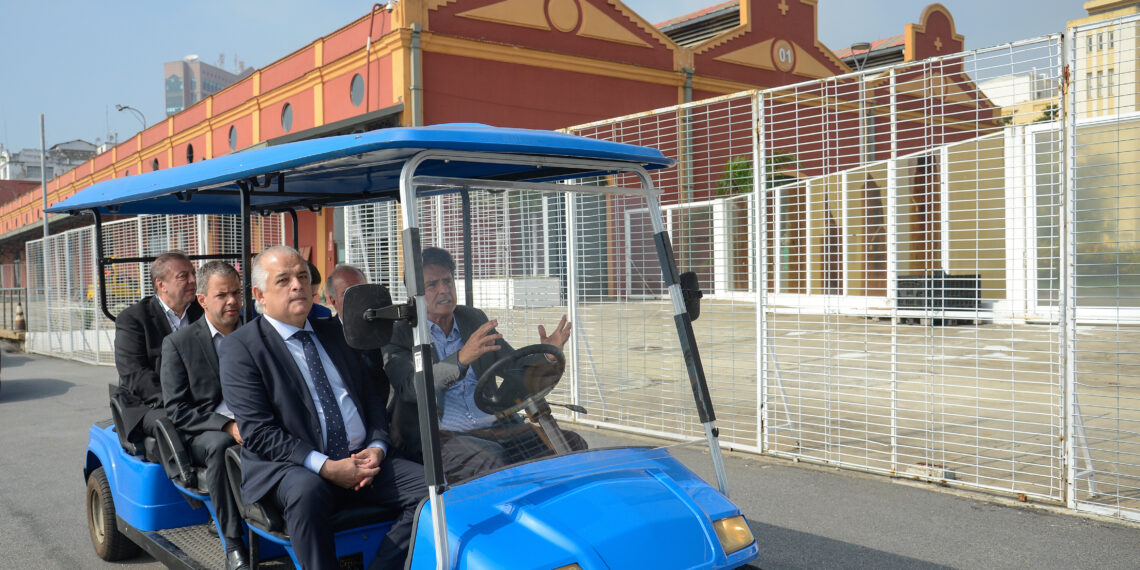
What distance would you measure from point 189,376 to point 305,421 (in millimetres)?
1037

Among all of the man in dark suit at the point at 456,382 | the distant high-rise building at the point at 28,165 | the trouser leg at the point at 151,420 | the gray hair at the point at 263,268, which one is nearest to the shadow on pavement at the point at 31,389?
the trouser leg at the point at 151,420

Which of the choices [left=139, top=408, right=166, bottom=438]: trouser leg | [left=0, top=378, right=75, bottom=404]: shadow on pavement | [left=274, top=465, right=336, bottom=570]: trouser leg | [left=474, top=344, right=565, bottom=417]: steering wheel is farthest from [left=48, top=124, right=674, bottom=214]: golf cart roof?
[left=0, top=378, right=75, bottom=404]: shadow on pavement

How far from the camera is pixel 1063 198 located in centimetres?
465

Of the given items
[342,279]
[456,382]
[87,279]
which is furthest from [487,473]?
[87,279]

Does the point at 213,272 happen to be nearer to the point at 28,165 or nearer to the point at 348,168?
the point at 348,168

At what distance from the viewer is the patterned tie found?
3242 millimetres

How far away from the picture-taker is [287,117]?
24406 mm

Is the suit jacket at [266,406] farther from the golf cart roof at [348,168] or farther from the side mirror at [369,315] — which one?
the side mirror at [369,315]

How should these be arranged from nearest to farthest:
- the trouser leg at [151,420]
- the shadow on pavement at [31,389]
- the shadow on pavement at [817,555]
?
the trouser leg at [151,420]
the shadow on pavement at [817,555]
the shadow on pavement at [31,389]

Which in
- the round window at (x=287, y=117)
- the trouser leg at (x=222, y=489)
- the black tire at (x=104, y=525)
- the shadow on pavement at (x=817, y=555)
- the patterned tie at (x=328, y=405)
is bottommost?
the shadow on pavement at (x=817, y=555)

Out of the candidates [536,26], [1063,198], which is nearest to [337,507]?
[1063,198]

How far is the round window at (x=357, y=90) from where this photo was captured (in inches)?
829

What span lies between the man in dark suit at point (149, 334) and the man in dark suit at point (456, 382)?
5.46 ft

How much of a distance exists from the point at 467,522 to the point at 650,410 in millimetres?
4546
